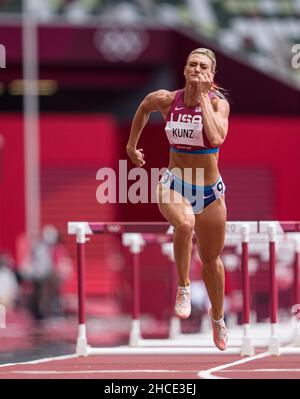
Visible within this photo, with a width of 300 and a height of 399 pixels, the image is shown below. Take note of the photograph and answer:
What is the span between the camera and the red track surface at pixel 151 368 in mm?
10477

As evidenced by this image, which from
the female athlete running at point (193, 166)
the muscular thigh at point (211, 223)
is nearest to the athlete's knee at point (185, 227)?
the female athlete running at point (193, 166)

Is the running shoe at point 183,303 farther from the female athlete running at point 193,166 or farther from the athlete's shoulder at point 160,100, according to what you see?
the athlete's shoulder at point 160,100

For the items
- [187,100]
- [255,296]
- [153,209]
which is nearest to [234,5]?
[153,209]

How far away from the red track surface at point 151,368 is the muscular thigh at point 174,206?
1.21 m

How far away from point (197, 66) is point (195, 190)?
93 cm

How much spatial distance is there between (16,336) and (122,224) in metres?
4.72

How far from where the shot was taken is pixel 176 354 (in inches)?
498

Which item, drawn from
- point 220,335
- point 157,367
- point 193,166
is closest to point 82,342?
point 157,367

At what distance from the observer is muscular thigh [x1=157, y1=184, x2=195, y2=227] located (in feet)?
32.3

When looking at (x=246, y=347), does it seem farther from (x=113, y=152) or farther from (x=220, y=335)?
(x=113, y=152)

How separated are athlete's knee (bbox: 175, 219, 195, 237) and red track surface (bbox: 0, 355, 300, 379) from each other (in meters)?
1.10

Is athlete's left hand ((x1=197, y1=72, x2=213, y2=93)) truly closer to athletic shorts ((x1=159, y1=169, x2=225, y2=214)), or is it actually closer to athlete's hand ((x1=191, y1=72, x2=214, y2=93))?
athlete's hand ((x1=191, y1=72, x2=214, y2=93))

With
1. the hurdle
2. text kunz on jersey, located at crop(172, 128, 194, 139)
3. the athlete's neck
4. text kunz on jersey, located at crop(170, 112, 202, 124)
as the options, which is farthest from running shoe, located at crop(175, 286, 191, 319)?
the hurdle

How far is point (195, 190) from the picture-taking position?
9984 mm
